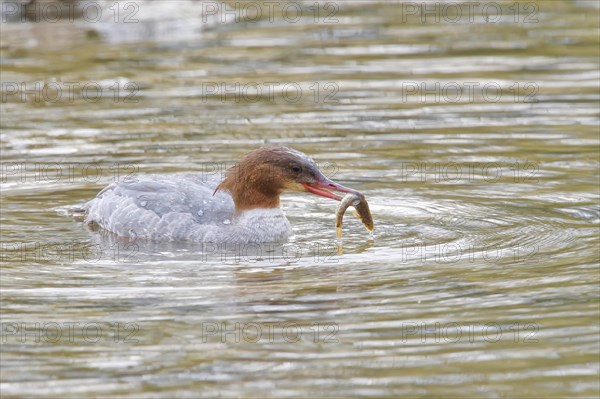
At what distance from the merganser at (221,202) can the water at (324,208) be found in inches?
9.4

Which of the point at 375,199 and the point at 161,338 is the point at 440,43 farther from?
the point at 161,338

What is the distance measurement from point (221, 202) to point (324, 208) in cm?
122

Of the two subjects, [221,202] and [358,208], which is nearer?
[358,208]

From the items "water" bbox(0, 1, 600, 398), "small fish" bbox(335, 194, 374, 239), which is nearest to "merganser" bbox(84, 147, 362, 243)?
"small fish" bbox(335, 194, 374, 239)

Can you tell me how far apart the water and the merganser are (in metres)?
0.24

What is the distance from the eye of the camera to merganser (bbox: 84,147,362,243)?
38.3ft

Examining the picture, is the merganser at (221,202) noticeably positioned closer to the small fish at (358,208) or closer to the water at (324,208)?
the small fish at (358,208)

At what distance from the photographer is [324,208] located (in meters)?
13.0

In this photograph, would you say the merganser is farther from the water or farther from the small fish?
the water

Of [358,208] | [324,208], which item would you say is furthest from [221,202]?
[358,208]

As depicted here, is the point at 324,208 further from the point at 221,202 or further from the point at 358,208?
the point at 358,208

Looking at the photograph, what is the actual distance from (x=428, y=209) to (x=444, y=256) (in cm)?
163

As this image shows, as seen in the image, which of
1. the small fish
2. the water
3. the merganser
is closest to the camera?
the water

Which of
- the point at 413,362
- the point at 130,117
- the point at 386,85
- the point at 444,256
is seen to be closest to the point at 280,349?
the point at 413,362
